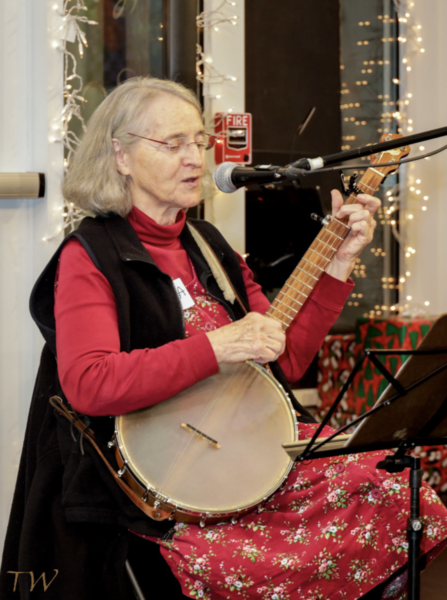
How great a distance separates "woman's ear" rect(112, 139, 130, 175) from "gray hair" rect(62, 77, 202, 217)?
10 millimetres

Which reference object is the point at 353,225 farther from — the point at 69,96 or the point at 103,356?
the point at 69,96

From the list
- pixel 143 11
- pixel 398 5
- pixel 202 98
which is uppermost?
pixel 398 5

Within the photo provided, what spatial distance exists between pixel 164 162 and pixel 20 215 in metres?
0.76

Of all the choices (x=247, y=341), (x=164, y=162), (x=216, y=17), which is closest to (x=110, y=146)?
(x=164, y=162)

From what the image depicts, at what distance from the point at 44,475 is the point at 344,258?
93cm

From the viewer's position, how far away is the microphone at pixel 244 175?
143cm

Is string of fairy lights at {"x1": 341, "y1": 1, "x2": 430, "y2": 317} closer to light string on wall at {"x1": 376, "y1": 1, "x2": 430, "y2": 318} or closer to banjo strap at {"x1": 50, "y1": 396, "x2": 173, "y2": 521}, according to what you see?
light string on wall at {"x1": 376, "y1": 1, "x2": 430, "y2": 318}

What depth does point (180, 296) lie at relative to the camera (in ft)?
5.94

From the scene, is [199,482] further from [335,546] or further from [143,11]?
[143,11]

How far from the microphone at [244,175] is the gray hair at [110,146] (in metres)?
0.44

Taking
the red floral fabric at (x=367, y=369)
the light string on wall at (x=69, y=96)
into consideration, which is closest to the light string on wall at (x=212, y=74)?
the light string on wall at (x=69, y=96)

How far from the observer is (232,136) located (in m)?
3.12

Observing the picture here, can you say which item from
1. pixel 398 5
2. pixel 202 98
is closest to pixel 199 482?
pixel 202 98

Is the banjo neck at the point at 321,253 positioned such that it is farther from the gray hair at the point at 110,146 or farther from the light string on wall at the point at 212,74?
the light string on wall at the point at 212,74
